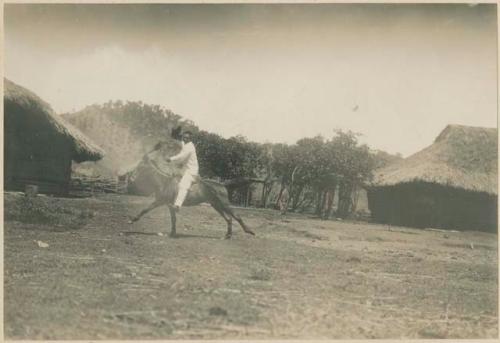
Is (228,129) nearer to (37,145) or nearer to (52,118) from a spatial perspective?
(52,118)

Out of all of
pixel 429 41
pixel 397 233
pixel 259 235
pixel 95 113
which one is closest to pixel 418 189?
pixel 397 233

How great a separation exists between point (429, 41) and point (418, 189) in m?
4.78

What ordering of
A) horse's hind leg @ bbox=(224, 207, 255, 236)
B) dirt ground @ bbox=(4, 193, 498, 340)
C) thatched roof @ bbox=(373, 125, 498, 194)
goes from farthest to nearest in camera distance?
thatched roof @ bbox=(373, 125, 498, 194), horse's hind leg @ bbox=(224, 207, 255, 236), dirt ground @ bbox=(4, 193, 498, 340)

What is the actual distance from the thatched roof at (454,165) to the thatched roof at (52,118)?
571 centimetres

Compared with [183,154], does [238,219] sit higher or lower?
lower

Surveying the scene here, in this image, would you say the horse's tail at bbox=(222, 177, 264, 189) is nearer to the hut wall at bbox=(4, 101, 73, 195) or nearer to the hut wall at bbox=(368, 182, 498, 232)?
the hut wall at bbox=(4, 101, 73, 195)

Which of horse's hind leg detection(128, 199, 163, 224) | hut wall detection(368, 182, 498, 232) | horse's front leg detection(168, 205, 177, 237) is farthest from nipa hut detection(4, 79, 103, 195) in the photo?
hut wall detection(368, 182, 498, 232)

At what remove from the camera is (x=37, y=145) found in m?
6.63

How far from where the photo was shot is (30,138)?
6.58 m

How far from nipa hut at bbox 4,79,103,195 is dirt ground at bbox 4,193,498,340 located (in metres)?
0.36

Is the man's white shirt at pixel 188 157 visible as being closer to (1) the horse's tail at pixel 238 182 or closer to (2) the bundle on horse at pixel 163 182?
(2) the bundle on horse at pixel 163 182

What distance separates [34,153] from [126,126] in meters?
1.37

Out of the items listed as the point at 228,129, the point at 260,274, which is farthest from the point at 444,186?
the point at 260,274

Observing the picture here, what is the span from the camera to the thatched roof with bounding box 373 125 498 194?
28.6 ft
